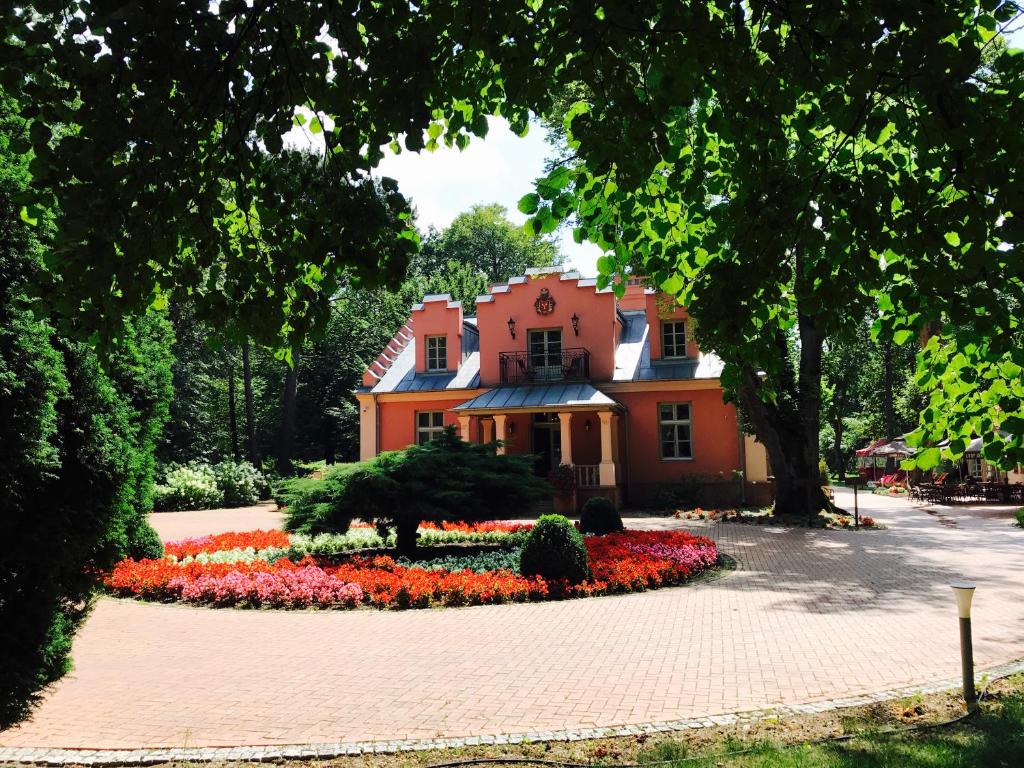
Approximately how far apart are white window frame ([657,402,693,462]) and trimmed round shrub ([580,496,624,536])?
10962 millimetres

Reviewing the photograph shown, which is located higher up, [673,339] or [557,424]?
[673,339]

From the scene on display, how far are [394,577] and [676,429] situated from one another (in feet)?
56.8

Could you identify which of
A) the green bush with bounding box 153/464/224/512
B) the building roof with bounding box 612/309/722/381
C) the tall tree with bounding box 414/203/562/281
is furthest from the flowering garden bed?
the tall tree with bounding box 414/203/562/281

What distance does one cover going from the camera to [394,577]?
1069cm

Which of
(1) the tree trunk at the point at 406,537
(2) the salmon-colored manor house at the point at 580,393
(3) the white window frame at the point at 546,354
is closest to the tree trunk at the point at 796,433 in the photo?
(2) the salmon-colored manor house at the point at 580,393

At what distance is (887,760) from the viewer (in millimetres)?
4586

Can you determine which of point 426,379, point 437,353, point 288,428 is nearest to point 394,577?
point 426,379

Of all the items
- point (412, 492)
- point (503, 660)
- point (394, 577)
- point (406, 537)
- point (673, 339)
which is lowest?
point (503, 660)

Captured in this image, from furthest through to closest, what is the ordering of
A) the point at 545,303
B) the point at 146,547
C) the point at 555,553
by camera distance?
1. the point at 545,303
2. the point at 146,547
3. the point at 555,553

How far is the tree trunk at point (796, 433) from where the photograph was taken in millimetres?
20797

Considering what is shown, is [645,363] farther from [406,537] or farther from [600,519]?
[406,537]

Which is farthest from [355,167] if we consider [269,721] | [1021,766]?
[1021,766]

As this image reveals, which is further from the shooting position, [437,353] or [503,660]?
[437,353]

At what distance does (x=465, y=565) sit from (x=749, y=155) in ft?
31.5
